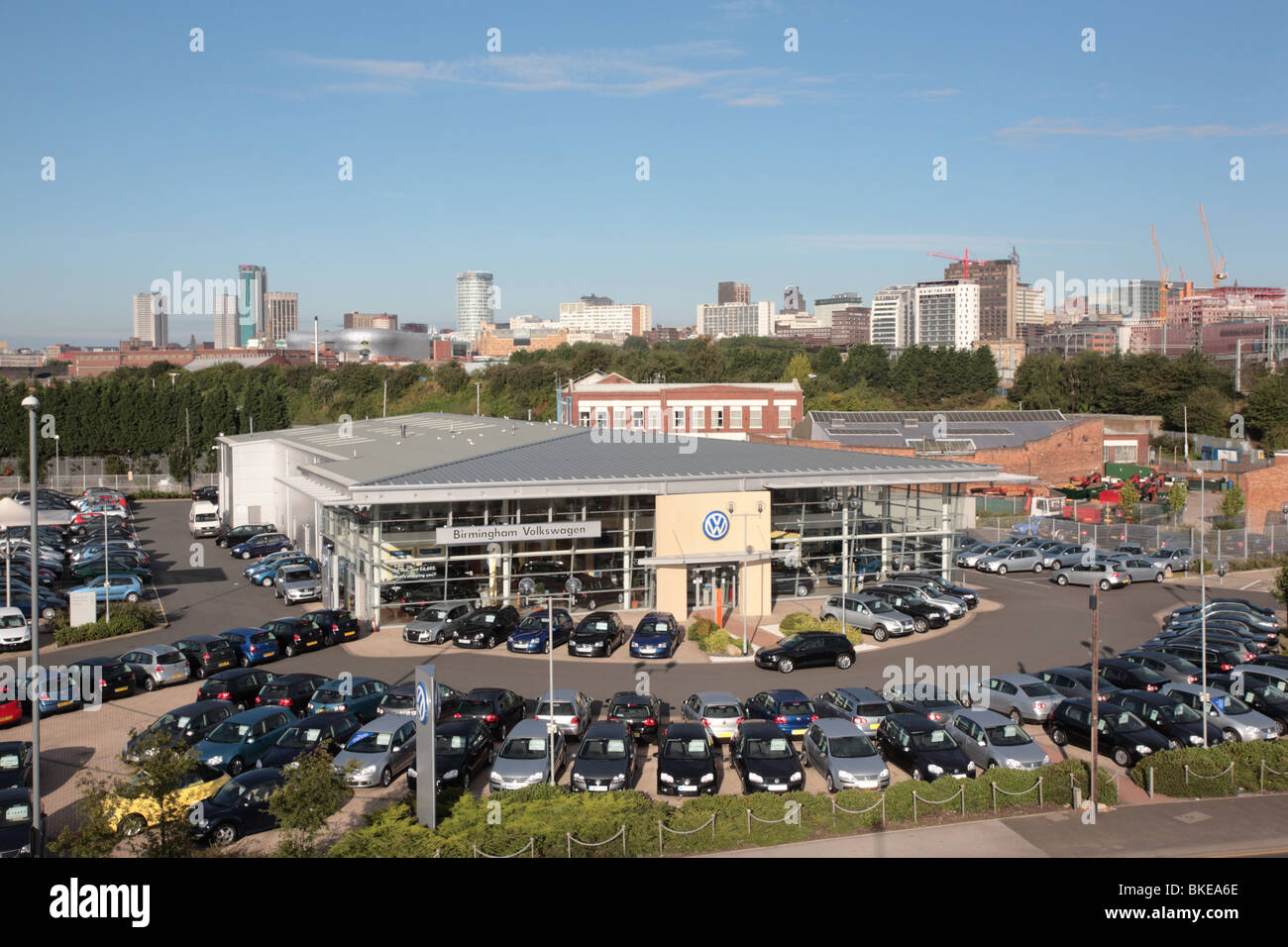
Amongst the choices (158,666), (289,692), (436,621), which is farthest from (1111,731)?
(158,666)

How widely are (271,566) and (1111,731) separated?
1053 inches

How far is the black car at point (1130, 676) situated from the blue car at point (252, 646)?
60.7 ft

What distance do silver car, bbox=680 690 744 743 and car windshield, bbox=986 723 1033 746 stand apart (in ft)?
14.1

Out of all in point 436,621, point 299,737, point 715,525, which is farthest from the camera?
point 715,525

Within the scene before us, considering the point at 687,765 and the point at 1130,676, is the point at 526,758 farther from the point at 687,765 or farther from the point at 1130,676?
the point at 1130,676

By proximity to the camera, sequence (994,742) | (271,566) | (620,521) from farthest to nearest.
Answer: (271,566), (620,521), (994,742)

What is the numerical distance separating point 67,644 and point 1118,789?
24.9 meters

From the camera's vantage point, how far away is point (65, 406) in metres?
68.2

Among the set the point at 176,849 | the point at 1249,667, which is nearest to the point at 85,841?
the point at 176,849

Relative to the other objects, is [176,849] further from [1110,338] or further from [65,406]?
[1110,338]

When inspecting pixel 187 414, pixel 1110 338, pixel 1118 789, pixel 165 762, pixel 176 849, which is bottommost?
pixel 1118 789

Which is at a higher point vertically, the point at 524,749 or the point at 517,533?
the point at 517,533

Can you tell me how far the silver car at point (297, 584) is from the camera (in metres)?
30.5

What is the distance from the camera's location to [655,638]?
80.1ft
